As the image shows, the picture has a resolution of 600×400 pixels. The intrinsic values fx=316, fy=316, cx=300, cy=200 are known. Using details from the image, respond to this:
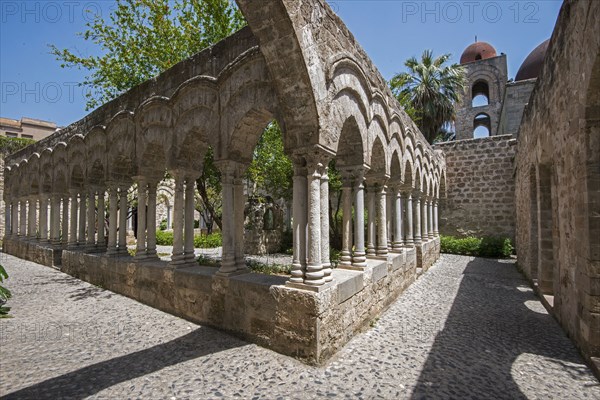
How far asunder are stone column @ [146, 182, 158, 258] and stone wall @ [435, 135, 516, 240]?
40.8 ft

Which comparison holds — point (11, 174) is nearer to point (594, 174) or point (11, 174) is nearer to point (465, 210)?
point (594, 174)

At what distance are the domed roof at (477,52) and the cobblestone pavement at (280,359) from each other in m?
25.0

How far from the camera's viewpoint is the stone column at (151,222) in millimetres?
6336

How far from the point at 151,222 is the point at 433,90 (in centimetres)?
1720

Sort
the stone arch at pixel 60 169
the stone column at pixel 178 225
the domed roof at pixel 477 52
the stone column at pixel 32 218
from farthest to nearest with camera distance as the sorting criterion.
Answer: the domed roof at pixel 477 52
the stone column at pixel 32 218
the stone arch at pixel 60 169
the stone column at pixel 178 225

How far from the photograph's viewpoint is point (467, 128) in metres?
23.1

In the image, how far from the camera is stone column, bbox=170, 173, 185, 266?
5.42 metres

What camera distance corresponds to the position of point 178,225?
5492mm

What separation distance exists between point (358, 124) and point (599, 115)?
2766mm

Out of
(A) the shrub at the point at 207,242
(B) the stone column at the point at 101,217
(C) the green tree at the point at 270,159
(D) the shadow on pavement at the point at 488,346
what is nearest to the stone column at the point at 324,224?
(D) the shadow on pavement at the point at 488,346

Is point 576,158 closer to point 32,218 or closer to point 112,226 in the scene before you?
point 112,226

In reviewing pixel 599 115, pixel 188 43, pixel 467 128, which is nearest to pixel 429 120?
pixel 467 128

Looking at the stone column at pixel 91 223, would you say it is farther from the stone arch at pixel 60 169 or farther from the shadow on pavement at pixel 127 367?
the shadow on pavement at pixel 127 367

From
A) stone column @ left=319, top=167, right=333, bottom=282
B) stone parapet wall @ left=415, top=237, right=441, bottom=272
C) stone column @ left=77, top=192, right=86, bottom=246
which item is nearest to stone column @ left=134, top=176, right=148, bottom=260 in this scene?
stone column @ left=77, top=192, right=86, bottom=246
